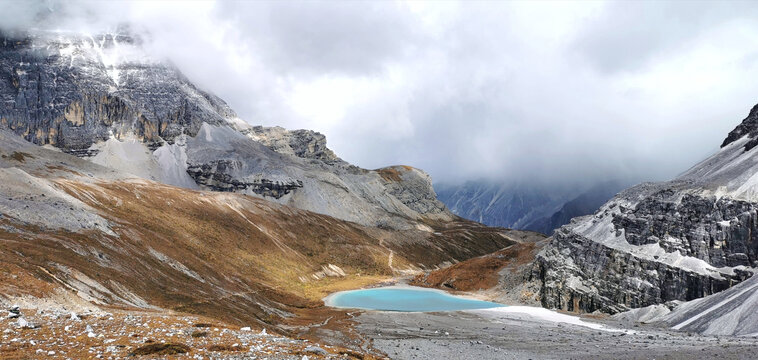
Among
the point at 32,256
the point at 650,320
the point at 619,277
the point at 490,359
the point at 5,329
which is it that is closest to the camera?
the point at 5,329

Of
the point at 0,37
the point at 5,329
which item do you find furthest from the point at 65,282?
the point at 0,37

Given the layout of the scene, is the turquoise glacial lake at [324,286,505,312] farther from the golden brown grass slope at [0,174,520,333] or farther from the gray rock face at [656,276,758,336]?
the gray rock face at [656,276,758,336]

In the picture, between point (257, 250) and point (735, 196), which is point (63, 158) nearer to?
point (257, 250)

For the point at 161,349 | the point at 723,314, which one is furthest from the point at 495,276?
the point at 161,349

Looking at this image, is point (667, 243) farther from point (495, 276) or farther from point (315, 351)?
point (315, 351)

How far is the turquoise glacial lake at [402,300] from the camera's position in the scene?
7969 centimetres

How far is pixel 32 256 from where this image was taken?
38.8 metres

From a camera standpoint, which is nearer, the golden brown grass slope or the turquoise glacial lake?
the golden brown grass slope

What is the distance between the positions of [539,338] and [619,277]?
1200 inches

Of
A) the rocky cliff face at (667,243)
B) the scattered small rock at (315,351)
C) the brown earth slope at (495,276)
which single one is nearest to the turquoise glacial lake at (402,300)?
the brown earth slope at (495,276)

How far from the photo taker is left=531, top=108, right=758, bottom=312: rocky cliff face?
5728 cm

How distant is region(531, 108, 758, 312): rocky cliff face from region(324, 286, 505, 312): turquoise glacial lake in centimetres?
1619

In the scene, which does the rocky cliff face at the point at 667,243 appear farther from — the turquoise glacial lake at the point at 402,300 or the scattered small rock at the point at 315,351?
the scattered small rock at the point at 315,351

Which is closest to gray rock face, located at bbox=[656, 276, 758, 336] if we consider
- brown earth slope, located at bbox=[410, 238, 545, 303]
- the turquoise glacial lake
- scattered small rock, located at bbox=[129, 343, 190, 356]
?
the turquoise glacial lake
